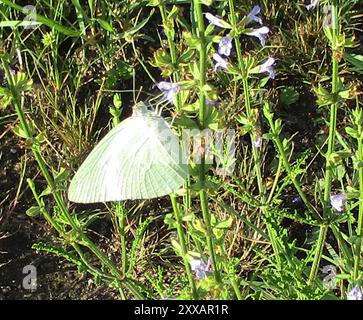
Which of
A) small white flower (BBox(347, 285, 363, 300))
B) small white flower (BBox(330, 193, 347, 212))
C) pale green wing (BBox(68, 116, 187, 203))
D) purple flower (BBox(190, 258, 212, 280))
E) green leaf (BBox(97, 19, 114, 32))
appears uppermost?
green leaf (BBox(97, 19, 114, 32))

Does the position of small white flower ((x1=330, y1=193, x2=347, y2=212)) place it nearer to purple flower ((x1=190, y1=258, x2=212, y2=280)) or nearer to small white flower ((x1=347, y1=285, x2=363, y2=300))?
small white flower ((x1=347, y1=285, x2=363, y2=300))

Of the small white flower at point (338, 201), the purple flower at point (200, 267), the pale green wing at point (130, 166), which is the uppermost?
the pale green wing at point (130, 166)

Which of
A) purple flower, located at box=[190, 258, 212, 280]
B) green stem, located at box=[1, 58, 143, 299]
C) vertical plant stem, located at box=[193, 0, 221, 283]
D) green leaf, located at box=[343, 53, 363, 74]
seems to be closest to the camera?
vertical plant stem, located at box=[193, 0, 221, 283]

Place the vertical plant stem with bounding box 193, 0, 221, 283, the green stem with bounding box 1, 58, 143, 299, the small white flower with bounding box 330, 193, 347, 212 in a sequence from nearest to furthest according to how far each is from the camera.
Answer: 1. the vertical plant stem with bounding box 193, 0, 221, 283
2. the green stem with bounding box 1, 58, 143, 299
3. the small white flower with bounding box 330, 193, 347, 212

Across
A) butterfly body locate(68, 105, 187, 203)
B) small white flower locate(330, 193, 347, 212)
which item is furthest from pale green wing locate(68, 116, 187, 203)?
small white flower locate(330, 193, 347, 212)

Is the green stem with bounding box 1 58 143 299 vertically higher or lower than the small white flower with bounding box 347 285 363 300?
higher

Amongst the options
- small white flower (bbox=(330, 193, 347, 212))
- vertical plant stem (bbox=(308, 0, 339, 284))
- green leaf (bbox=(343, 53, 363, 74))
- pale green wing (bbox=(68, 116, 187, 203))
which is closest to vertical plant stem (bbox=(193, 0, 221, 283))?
pale green wing (bbox=(68, 116, 187, 203))

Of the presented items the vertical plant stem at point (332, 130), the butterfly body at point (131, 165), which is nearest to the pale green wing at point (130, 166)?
the butterfly body at point (131, 165)

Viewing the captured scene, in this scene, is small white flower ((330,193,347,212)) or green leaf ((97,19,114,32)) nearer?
small white flower ((330,193,347,212))

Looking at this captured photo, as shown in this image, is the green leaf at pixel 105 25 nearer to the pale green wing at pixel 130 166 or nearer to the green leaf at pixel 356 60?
the green leaf at pixel 356 60
